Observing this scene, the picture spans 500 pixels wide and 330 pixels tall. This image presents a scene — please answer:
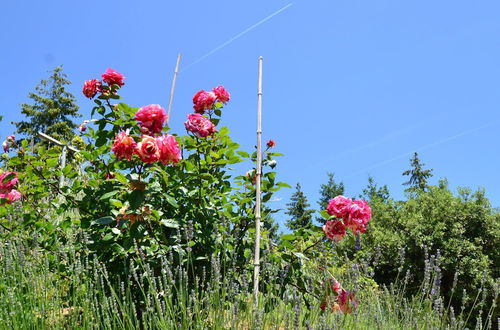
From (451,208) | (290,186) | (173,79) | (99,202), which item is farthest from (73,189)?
(451,208)

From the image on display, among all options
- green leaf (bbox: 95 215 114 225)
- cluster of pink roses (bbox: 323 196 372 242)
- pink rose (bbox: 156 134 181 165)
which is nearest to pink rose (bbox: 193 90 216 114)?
pink rose (bbox: 156 134 181 165)

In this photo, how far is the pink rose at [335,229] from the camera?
2.51 metres

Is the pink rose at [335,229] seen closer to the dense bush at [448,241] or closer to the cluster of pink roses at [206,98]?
the cluster of pink roses at [206,98]

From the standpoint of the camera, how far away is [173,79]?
4.18 metres

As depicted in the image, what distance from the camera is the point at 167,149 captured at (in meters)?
A: 2.17

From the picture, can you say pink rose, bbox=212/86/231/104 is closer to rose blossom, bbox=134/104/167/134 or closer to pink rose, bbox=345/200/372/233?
rose blossom, bbox=134/104/167/134

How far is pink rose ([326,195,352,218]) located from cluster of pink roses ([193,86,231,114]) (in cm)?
95

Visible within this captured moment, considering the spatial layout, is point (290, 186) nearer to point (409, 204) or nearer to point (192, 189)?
point (192, 189)

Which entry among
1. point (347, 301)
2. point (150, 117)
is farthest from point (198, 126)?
point (347, 301)

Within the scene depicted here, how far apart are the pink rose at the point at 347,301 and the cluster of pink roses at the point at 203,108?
114 cm

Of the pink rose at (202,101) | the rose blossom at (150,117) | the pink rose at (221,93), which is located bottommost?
the rose blossom at (150,117)

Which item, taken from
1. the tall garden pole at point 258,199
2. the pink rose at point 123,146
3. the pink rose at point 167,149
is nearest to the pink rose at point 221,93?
the tall garden pole at point 258,199

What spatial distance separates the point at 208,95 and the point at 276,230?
1.30 meters

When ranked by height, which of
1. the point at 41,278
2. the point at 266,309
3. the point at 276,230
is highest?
the point at 276,230
